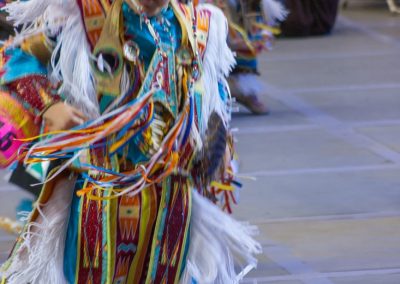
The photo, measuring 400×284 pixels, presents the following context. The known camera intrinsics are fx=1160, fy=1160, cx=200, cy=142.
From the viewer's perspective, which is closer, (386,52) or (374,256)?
(374,256)

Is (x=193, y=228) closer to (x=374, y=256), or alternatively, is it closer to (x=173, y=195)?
(x=173, y=195)

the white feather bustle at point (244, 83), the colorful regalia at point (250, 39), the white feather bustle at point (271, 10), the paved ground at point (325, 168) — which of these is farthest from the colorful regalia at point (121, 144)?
the white feather bustle at point (244, 83)

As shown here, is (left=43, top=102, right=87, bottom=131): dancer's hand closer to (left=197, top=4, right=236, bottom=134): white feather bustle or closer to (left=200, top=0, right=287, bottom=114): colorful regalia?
(left=197, top=4, right=236, bottom=134): white feather bustle

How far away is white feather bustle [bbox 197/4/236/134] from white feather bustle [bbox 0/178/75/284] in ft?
1.43

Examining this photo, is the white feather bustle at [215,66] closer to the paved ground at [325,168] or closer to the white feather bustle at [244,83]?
the paved ground at [325,168]

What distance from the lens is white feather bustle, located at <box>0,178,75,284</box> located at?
125 inches

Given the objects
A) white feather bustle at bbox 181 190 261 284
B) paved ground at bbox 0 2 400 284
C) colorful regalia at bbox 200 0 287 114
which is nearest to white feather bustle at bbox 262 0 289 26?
colorful regalia at bbox 200 0 287 114

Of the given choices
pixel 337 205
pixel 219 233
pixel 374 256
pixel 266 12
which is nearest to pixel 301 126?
pixel 266 12

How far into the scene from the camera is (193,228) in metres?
3.23

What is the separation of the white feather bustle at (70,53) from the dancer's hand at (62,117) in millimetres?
36

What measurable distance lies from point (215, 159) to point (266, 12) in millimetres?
5350

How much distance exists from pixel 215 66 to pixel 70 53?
1.48ft

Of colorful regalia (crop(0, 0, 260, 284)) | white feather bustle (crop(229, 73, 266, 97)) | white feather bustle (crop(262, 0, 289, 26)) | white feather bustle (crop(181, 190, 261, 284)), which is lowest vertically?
white feather bustle (crop(229, 73, 266, 97))

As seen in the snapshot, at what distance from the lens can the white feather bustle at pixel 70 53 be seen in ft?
10.0
